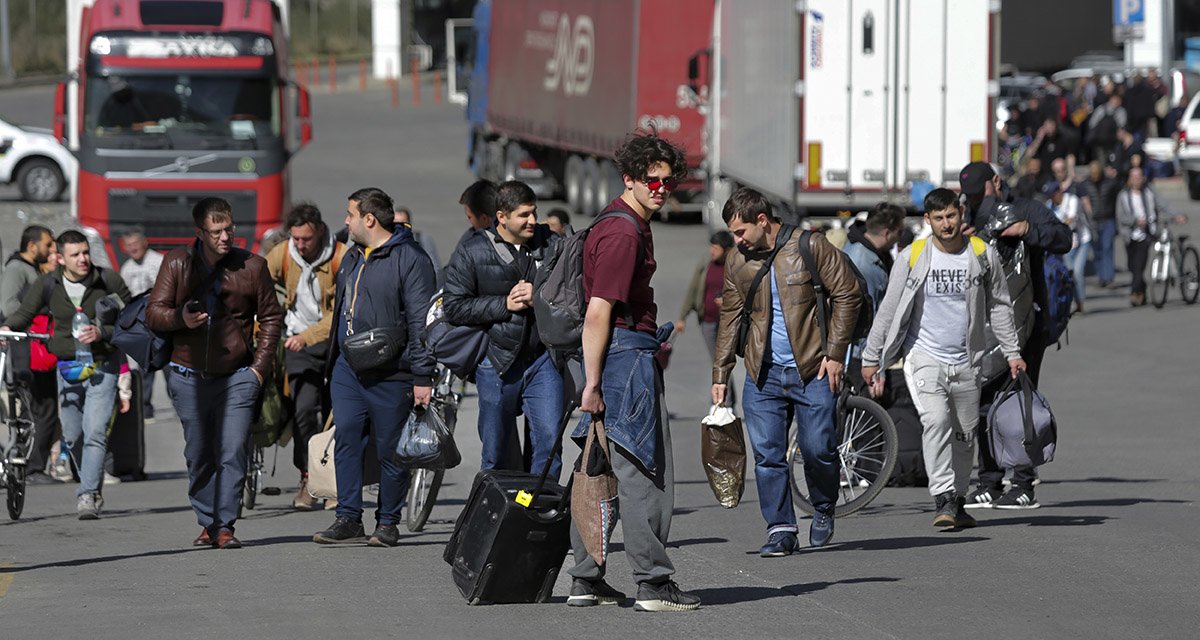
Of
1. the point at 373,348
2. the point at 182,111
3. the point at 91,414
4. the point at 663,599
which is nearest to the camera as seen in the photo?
the point at 663,599

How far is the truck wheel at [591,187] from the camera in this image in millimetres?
33312

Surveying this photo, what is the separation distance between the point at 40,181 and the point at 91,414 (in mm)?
24010

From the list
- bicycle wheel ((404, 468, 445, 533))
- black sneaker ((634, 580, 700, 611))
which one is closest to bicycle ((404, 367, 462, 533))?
bicycle wheel ((404, 468, 445, 533))

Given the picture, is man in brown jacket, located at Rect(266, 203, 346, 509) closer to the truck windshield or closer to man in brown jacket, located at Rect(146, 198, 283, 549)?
man in brown jacket, located at Rect(146, 198, 283, 549)

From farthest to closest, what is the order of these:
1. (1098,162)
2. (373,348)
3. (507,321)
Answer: (1098,162) → (373,348) → (507,321)

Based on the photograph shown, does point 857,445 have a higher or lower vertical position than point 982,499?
higher

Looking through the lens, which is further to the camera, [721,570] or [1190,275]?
[1190,275]

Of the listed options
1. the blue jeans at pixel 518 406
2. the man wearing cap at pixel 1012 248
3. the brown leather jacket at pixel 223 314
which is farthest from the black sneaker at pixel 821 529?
the brown leather jacket at pixel 223 314

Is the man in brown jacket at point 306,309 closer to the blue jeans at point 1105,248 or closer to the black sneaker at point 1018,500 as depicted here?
the black sneaker at point 1018,500

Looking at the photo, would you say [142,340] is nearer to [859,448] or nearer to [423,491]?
[423,491]

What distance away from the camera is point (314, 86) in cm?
6050

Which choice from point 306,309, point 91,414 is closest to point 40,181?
point 91,414

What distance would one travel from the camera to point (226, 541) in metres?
9.92

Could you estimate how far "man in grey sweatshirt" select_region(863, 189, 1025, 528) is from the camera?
32.8ft
